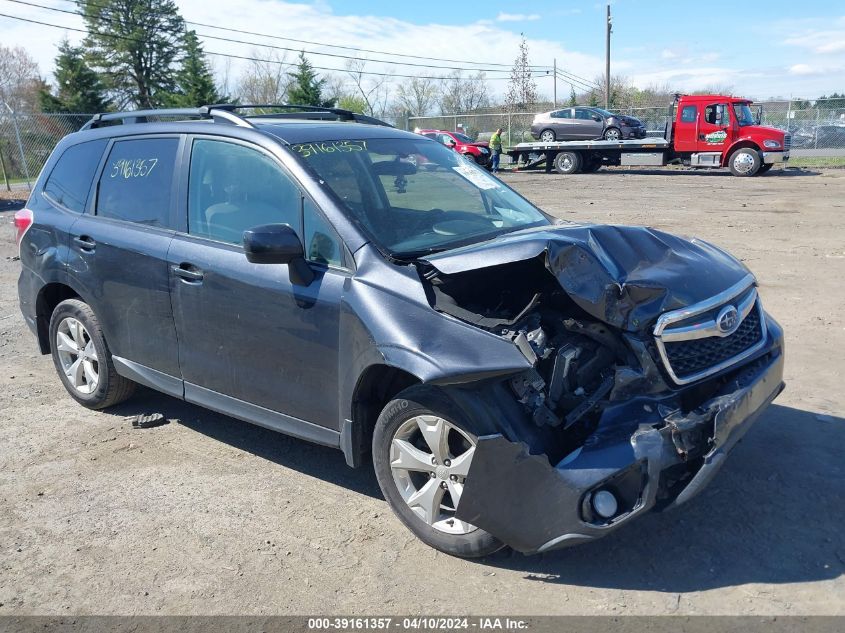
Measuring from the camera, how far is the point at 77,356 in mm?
5359

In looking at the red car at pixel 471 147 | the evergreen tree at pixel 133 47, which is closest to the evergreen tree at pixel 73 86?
the evergreen tree at pixel 133 47

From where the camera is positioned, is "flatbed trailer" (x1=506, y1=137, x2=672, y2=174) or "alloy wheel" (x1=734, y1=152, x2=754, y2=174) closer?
"alloy wheel" (x1=734, y1=152, x2=754, y2=174)

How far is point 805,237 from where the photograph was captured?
11.7 metres

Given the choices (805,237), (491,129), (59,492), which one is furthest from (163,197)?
(491,129)

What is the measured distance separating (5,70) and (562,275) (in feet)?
199

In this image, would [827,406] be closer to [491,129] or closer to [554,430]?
[554,430]

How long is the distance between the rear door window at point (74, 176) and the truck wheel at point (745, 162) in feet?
79.1

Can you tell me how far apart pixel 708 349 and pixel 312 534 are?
2086 mm

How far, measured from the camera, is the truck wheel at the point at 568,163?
29.2 meters

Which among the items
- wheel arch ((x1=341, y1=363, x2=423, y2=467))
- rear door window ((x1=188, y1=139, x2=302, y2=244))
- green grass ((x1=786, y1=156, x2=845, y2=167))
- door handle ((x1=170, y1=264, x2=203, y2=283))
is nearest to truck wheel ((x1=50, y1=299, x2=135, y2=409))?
door handle ((x1=170, y1=264, x2=203, y2=283))

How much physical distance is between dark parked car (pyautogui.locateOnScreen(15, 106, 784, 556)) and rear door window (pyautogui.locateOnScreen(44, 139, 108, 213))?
9.0 inches

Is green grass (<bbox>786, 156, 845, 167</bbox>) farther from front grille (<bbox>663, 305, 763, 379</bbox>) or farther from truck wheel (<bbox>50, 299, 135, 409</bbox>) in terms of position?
truck wheel (<bbox>50, 299, 135, 409</bbox>)

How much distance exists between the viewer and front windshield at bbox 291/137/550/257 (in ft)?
12.7

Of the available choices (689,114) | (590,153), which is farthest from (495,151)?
(689,114)
